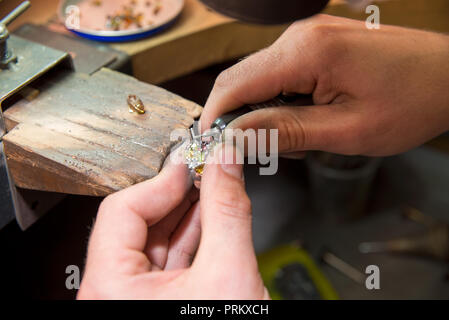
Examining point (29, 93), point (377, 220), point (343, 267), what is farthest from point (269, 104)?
point (377, 220)

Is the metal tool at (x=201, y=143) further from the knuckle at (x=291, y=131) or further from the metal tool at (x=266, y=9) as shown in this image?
the metal tool at (x=266, y=9)

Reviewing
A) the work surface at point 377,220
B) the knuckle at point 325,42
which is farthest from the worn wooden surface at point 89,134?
the work surface at point 377,220

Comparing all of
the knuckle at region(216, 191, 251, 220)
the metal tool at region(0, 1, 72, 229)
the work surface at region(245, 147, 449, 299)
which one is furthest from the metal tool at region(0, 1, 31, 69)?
the work surface at region(245, 147, 449, 299)

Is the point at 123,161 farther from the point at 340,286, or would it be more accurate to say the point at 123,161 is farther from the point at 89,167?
the point at 340,286

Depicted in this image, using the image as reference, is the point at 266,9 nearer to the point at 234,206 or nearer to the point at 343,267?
the point at 234,206

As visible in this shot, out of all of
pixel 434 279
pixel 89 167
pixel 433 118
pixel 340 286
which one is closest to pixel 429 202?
pixel 434 279

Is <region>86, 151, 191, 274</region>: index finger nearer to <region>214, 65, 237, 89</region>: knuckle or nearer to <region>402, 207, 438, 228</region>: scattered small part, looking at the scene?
<region>214, 65, 237, 89</region>: knuckle
